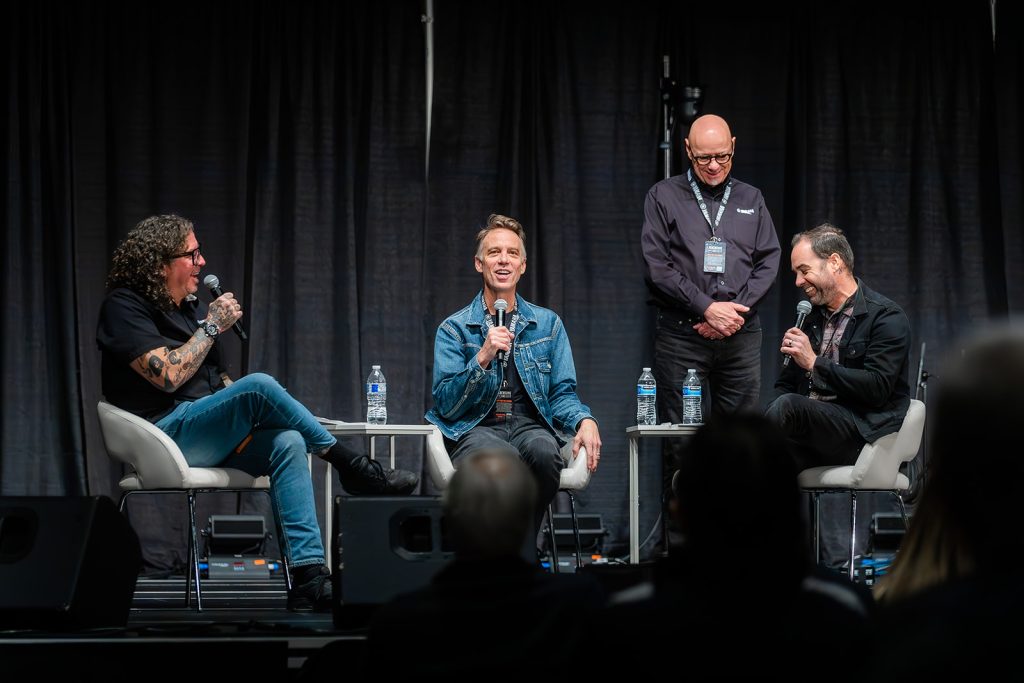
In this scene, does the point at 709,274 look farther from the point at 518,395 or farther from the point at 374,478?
the point at 374,478

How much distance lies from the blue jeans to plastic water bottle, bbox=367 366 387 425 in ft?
1.94

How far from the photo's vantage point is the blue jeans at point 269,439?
338 cm

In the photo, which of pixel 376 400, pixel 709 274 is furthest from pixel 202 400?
pixel 709 274

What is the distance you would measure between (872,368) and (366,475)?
69.4 inches

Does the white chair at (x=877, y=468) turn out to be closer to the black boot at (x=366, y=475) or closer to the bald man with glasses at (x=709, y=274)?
the bald man with glasses at (x=709, y=274)

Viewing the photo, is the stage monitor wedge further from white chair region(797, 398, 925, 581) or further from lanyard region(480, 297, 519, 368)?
white chair region(797, 398, 925, 581)

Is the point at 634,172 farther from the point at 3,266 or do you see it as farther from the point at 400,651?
the point at 400,651

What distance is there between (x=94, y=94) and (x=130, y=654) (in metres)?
3.48

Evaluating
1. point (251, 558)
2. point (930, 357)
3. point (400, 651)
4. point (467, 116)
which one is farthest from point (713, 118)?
point (400, 651)

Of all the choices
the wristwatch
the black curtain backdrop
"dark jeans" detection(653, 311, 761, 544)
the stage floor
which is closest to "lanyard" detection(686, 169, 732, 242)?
"dark jeans" detection(653, 311, 761, 544)

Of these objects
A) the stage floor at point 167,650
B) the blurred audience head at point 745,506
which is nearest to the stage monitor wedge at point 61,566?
the stage floor at point 167,650

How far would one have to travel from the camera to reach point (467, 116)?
18.1 feet

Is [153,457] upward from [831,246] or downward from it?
downward

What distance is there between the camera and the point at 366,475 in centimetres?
352
